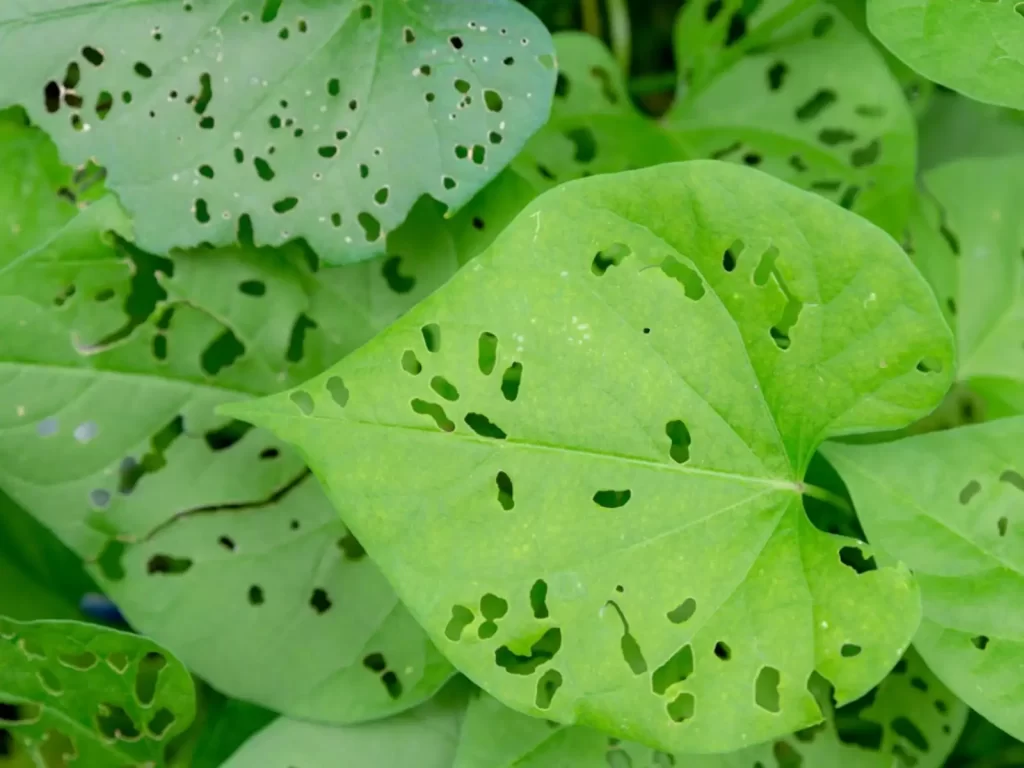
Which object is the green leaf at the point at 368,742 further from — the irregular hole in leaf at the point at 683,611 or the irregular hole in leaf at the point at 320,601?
the irregular hole in leaf at the point at 683,611

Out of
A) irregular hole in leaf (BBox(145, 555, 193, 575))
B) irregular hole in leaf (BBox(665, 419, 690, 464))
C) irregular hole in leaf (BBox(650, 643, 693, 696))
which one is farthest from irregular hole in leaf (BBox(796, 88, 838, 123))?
irregular hole in leaf (BBox(145, 555, 193, 575))

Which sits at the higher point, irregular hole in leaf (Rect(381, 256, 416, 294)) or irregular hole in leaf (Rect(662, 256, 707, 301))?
irregular hole in leaf (Rect(662, 256, 707, 301))

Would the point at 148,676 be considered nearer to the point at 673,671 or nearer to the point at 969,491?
the point at 673,671

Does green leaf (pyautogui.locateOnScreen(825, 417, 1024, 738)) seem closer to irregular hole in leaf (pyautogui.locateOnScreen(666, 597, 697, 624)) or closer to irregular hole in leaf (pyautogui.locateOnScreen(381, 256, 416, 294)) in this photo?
irregular hole in leaf (pyautogui.locateOnScreen(666, 597, 697, 624))

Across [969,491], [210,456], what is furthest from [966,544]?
[210,456]

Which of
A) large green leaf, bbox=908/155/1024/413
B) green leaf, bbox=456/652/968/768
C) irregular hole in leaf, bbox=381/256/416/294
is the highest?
irregular hole in leaf, bbox=381/256/416/294

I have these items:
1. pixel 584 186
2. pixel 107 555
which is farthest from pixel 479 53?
pixel 107 555
